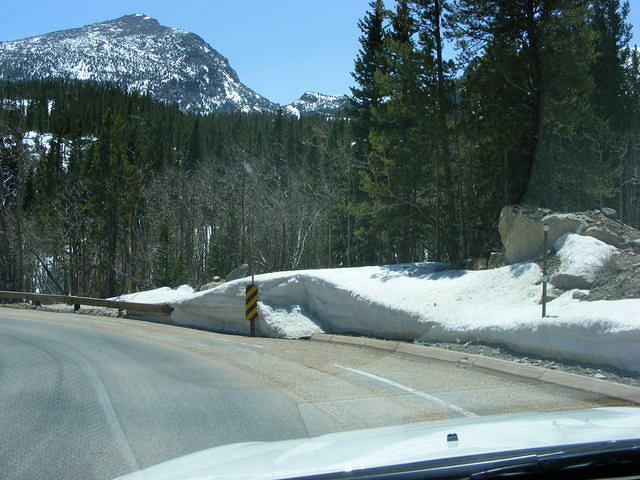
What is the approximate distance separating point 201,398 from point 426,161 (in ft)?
51.3

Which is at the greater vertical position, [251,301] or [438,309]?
[251,301]

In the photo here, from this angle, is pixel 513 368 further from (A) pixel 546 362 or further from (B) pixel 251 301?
(B) pixel 251 301

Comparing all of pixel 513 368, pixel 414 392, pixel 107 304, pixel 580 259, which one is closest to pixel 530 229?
pixel 580 259

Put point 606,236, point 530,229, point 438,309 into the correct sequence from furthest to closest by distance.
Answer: point 530,229
point 606,236
point 438,309

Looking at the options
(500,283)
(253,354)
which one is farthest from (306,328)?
(500,283)

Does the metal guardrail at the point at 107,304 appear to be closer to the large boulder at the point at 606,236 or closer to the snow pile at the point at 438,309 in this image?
the snow pile at the point at 438,309

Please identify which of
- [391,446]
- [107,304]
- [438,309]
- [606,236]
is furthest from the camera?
[107,304]

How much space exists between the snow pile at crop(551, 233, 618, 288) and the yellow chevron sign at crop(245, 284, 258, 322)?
7489 millimetres

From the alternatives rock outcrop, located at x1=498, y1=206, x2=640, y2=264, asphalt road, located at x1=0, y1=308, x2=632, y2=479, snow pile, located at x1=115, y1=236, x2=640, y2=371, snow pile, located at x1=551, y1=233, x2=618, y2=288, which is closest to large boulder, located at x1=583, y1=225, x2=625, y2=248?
rock outcrop, located at x1=498, y1=206, x2=640, y2=264

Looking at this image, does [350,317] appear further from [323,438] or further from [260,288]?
[323,438]

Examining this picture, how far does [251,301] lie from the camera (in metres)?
15.7

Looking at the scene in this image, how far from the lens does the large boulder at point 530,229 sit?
13.3 m

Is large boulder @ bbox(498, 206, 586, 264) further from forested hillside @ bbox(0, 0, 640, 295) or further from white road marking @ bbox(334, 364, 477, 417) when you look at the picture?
white road marking @ bbox(334, 364, 477, 417)

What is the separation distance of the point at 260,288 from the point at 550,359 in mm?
8998
